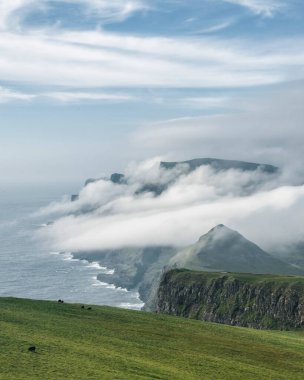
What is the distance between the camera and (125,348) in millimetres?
64625

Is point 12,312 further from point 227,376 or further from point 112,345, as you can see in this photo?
point 227,376

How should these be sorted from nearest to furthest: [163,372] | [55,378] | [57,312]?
[55,378] → [163,372] → [57,312]

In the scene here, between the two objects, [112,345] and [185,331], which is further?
[185,331]

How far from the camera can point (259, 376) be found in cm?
6106

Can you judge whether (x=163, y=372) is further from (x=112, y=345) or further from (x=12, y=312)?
(x=12, y=312)

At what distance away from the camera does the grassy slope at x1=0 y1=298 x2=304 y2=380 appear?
168 ft

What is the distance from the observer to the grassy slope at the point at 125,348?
168 ft

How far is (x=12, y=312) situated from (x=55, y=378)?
3270cm

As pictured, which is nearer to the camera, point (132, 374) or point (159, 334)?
point (132, 374)

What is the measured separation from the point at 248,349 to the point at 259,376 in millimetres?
16572

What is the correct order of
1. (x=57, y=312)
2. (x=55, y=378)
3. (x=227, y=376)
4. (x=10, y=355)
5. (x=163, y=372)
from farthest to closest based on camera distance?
(x=57, y=312), (x=227, y=376), (x=163, y=372), (x=10, y=355), (x=55, y=378)

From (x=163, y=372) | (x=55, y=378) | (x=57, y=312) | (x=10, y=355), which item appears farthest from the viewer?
(x=57, y=312)

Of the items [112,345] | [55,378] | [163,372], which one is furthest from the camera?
[112,345]

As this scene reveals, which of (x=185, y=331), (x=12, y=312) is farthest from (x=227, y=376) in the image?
(x=12, y=312)
